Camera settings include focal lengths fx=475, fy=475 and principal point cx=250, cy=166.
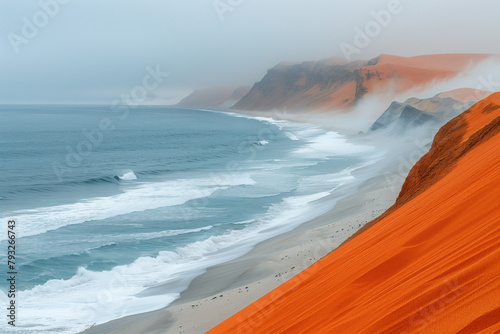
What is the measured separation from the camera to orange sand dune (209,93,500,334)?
8.70 ft

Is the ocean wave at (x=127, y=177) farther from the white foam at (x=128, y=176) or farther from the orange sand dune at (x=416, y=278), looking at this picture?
the orange sand dune at (x=416, y=278)

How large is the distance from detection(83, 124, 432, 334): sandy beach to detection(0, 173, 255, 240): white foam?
286 inches

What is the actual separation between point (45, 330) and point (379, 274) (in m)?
6.76

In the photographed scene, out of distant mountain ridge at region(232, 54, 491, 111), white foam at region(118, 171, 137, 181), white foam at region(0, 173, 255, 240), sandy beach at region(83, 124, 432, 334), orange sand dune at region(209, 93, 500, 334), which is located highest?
distant mountain ridge at region(232, 54, 491, 111)

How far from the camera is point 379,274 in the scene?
12.9 feet

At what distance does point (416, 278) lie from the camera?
333 cm

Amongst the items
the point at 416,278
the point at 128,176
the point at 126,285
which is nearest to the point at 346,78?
the point at 128,176

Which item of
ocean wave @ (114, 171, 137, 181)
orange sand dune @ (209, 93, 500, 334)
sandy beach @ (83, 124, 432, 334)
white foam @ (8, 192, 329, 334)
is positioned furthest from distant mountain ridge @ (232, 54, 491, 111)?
orange sand dune @ (209, 93, 500, 334)

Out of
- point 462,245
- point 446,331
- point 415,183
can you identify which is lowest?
point 446,331

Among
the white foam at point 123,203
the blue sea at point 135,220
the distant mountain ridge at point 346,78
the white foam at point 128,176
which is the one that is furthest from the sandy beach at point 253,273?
the distant mountain ridge at point 346,78

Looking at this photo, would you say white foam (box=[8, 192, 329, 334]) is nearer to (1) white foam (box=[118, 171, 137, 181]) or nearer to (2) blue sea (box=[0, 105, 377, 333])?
(2) blue sea (box=[0, 105, 377, 333])

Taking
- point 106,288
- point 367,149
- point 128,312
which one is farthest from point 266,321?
point 367,149

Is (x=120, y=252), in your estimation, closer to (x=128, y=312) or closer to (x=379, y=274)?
(x=128, y=312)

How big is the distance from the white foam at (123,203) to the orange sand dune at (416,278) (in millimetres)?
12755
